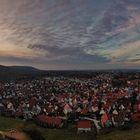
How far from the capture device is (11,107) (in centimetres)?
13538

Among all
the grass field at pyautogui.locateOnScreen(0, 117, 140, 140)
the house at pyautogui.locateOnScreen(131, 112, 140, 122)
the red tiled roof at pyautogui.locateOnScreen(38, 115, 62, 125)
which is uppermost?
the house at pyautogui.locateOnScreen(131, 112, 140, 122)

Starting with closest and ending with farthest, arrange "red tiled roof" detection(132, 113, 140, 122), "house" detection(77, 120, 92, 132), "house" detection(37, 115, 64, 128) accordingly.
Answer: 1. "house" detection(77, 120, 92, 132)
2. "house" detection(37, 115, 64, 128)
3. "red tiled roof" detection(132, 113, 140, 122)

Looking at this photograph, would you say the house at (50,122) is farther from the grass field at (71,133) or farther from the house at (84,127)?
the house at (84,127)

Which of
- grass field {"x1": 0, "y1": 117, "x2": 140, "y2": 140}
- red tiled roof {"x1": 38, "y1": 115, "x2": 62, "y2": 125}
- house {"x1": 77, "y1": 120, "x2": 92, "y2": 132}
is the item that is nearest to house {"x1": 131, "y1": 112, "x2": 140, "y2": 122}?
grass field {"x1": 0, "y1": 117, "x2": 140, "y2": 140}

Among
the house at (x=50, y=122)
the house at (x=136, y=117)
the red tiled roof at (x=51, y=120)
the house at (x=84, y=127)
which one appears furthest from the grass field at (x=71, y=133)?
the house at (x=136, y=117)

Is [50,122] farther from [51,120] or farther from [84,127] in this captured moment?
[84,127]

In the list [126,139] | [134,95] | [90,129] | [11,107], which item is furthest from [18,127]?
[134,95]

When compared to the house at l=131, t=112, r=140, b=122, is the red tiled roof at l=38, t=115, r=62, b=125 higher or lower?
lower

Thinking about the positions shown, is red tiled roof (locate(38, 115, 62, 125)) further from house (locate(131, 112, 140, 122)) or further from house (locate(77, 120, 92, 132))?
house (locate(131, 112, 140, 122))

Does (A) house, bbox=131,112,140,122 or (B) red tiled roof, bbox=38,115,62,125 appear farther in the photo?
(A) house, bbox=131,112,140,122

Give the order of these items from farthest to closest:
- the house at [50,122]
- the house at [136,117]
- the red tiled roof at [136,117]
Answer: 1. the red tiled roof at [136,117]
2. the house at [136,117]
3. the house at [50,122]

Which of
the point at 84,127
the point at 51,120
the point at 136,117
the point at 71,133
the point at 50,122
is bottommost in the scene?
the point at 71,133

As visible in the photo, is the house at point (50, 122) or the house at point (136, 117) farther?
the house at point (136, 117)

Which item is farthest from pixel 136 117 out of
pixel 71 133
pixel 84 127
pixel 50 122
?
pixel 50 122
